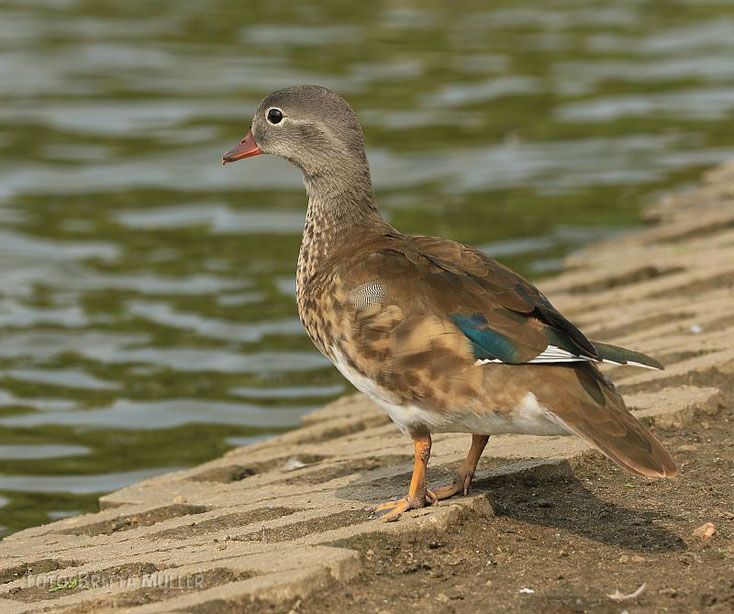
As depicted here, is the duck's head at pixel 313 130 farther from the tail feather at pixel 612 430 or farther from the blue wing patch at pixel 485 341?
the tail feather at pixel 612 430

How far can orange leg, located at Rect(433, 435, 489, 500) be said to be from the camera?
477cm

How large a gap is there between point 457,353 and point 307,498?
1025 mm

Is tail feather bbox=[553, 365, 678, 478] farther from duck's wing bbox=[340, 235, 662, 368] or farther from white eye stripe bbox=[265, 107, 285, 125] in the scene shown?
white eye stripe bbox=[265, 107, 285, 125]

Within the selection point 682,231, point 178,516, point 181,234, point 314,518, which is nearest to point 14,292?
point 181,234

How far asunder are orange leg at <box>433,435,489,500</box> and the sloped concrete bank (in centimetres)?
6

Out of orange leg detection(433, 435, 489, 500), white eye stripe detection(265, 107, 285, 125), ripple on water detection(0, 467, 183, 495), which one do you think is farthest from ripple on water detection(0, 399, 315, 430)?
orange leg detection(433, 435, 489, 500)

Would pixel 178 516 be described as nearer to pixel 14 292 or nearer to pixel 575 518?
pixel 575 518

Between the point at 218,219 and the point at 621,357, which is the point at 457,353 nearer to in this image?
the point at 621,357

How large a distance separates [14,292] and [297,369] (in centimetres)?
290

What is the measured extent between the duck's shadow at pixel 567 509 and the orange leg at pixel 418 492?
0.20 metres

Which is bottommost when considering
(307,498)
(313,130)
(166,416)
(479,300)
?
(166,416)

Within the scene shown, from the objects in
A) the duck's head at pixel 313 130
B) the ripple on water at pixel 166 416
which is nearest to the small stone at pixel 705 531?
the duck's head at pixel 313 130

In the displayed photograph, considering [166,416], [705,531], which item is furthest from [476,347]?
[166,416]

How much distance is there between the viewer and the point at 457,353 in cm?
443
